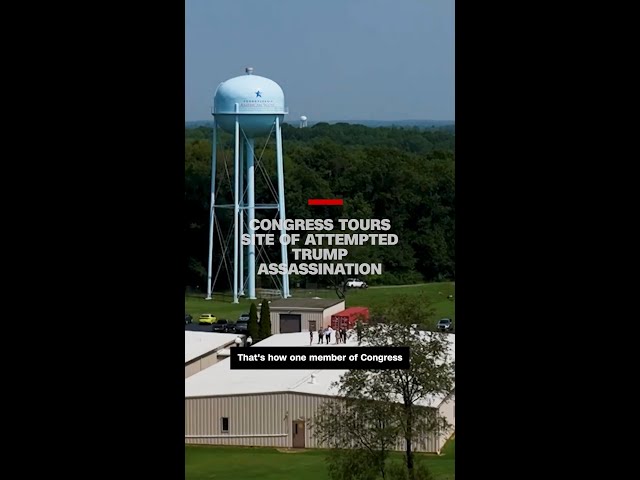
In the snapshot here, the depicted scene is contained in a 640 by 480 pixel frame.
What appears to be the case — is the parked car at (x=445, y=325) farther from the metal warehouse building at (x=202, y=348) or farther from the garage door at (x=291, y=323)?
the metal warehouse building at (x=202, y=348)

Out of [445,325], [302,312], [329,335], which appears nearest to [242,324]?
[302,312]

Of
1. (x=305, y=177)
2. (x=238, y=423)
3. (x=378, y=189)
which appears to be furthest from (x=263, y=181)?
(x=238, y=423)

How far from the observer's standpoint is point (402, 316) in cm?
793

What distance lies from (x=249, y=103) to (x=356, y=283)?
136 cm

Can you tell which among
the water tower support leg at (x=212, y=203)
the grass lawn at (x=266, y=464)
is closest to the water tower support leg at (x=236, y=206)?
the water tower support leg at (x=212, y=203)

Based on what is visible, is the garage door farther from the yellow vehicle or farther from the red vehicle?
the yellow vehicle

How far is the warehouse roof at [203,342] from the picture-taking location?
766cm

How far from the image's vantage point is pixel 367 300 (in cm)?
786

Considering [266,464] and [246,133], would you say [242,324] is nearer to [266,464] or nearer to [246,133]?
[266,464]
